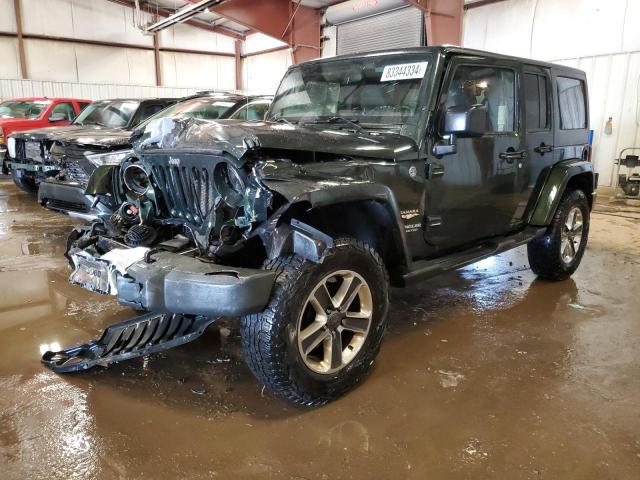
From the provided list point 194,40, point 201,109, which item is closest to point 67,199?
point 201,109

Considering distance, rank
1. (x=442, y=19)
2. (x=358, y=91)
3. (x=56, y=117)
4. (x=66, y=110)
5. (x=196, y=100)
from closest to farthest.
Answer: (x=358, y=91) < (x=196, y=100) < (x=56, y=117) < (x=442, y=19) < (x=66, y=110)

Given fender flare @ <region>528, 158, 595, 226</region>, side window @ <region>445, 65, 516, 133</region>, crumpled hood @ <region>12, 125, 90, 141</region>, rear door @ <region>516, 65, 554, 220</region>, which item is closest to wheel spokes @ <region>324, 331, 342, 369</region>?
side window @ <region>445, 65, 516, 133</region>

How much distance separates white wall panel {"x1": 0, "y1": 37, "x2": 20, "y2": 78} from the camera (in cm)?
1454

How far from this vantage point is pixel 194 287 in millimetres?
2049

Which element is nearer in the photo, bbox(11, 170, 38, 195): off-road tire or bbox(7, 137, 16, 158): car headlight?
bbox(7, 137, 16, 158): car headlight

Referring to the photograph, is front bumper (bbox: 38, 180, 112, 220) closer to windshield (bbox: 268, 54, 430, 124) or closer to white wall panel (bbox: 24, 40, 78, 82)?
windshield (bbox: 268, 54, 430, 124)

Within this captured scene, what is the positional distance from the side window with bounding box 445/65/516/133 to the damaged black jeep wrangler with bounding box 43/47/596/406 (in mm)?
13

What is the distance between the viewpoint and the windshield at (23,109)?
989 centimetres

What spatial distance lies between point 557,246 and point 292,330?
2.94 meters

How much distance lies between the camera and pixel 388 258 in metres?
2.85

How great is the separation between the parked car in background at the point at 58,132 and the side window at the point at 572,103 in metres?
5.14

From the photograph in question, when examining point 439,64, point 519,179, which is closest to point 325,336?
point 439,64

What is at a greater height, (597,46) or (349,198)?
(597,46)

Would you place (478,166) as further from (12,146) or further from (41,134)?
(12,146)
